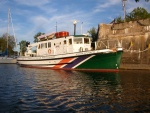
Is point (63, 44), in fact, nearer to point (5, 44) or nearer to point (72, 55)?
point (72, 55)

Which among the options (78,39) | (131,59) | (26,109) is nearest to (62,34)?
(78,39)

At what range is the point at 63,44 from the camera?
2555 cm

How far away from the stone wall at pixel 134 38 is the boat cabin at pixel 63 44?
602 cm

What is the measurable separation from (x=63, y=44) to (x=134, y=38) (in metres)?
10.1

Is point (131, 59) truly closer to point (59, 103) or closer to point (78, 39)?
point (78, 39)

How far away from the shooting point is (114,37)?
95.8 feet

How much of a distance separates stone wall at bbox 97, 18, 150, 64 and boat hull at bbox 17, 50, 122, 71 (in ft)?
17.8

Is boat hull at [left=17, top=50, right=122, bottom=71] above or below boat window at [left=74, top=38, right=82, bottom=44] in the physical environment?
below

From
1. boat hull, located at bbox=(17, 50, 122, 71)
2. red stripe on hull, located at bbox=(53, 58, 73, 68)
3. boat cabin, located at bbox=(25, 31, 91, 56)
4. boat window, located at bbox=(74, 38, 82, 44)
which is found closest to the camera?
boat hull, located at bbox=(17, 50, 122, 71)

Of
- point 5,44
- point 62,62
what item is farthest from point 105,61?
point 5,44

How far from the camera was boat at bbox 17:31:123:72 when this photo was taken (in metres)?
21.9

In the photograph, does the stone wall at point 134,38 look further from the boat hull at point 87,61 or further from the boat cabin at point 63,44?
the boat cabin at point 63,44

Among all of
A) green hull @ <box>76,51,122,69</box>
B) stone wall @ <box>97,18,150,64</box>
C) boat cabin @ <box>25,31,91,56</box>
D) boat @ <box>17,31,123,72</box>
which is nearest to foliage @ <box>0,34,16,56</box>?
boat @ <box>17,31,123,72</box>

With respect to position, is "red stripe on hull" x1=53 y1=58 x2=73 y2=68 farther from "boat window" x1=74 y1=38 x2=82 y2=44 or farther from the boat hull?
"boat window" x1=74 y1=38 x2=82 y2=44
